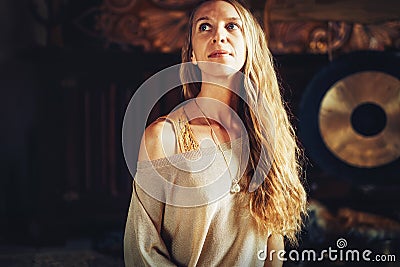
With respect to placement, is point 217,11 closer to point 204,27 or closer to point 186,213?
point 204,27

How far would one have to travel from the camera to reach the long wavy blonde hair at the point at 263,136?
1032 millimetres

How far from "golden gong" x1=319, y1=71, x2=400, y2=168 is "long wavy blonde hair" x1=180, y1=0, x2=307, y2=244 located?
1.63 metres

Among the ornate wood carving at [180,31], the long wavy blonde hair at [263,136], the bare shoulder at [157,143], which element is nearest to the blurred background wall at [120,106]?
the ornate wood carving at [180,31]

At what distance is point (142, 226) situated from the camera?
96cm

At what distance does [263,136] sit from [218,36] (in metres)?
0.17

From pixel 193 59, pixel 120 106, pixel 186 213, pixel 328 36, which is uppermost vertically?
pixel 328 36

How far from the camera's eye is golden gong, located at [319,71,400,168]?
8.91ft

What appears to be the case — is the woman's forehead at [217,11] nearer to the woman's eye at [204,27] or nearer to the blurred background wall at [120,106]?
the woman's eye at [204,27]

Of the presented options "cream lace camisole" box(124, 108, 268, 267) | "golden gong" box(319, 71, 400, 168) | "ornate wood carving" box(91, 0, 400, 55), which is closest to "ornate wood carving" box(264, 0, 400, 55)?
"ornate wood carving" box(91, 0, 400, 55)

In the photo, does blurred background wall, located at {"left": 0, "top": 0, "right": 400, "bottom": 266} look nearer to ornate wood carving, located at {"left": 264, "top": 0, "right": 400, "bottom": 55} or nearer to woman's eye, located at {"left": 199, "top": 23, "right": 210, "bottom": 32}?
ornate wood carving, located at {"left": 264, "top": 0, "right": 400, "bottom": 55}

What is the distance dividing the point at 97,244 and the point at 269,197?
1.64 m

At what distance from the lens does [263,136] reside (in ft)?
3.46

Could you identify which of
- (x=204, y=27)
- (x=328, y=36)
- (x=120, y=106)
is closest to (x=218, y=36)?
(x=204, y=27)

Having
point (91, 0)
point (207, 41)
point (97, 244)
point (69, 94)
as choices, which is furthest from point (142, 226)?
point (91, 0)
